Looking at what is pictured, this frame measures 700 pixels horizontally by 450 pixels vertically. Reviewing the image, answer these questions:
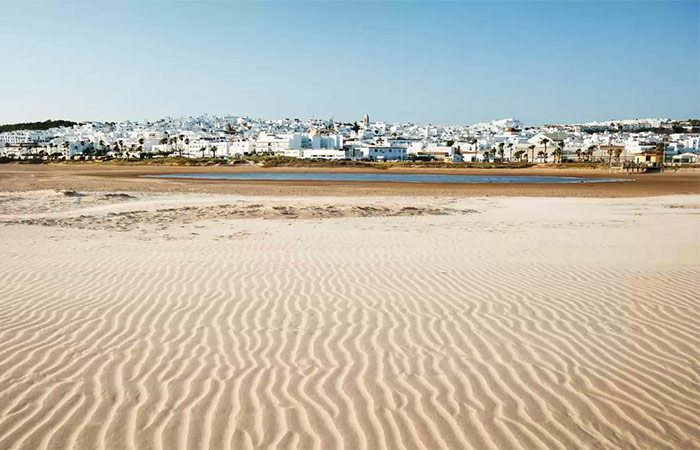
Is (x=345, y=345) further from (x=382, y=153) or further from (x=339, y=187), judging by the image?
Answer: (x=382, y=153)

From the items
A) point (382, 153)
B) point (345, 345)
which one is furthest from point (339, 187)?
point (382, 153)

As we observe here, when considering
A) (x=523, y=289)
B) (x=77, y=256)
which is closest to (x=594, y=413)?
(x=523, y=289)

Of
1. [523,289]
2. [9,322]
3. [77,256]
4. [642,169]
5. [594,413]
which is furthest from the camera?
[642,169]

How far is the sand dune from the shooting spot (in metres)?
3.83

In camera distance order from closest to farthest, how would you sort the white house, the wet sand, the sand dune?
1. the sand dune
2. the wet sand
3. the white house

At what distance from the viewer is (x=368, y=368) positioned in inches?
191

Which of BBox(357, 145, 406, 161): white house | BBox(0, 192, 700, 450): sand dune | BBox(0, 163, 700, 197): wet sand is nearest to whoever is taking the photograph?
BBox(0, 192, 700, 450): sand dune

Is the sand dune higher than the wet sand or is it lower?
higher

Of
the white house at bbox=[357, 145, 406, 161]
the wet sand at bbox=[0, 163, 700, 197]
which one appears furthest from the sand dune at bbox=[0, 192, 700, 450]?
the white house at bbox=[357, 145, 406, 161]

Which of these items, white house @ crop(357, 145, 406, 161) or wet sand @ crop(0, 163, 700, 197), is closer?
wet sand @ crop(0, 163, 700, 197)

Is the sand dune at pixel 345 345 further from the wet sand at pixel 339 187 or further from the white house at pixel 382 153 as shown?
the white house at pixel 382 153

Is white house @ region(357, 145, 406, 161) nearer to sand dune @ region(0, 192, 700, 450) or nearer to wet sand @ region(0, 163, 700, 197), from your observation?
wet sand @ region(0, 163, 700, 197)

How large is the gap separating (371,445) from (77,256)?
26.4ft

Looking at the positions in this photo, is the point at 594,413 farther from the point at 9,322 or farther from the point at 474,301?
the point at 9,322
